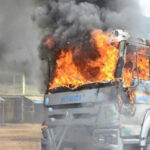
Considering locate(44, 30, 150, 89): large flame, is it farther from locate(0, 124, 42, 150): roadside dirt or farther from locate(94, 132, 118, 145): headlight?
locate(0, 124, 42, 150): roadside dirt

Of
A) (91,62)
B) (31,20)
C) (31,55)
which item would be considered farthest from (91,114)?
(31,55)

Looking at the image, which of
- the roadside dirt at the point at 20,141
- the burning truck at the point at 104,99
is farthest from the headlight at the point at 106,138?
the roadside dirt at the point at 20,141

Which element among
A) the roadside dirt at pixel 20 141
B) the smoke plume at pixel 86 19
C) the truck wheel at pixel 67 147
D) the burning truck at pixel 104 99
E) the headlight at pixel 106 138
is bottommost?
the roadside dirt at pixel 20 141

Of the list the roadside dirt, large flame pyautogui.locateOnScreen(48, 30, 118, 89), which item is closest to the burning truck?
large flame pyautogui.locateOnScreen(48, 30, 118, 89)

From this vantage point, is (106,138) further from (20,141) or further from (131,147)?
(20,141)

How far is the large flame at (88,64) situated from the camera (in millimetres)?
6578

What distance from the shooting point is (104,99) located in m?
6.26

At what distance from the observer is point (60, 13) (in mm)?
7859

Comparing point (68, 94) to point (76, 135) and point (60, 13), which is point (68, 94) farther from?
point (60, 13)

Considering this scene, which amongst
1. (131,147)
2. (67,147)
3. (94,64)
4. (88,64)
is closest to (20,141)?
(67,147)

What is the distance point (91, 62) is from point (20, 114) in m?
25.2

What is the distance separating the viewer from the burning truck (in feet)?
20.1

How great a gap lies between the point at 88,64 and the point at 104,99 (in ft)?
3.67

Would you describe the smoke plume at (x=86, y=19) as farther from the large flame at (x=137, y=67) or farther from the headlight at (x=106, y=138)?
the headlight at (x=106, y=138)
